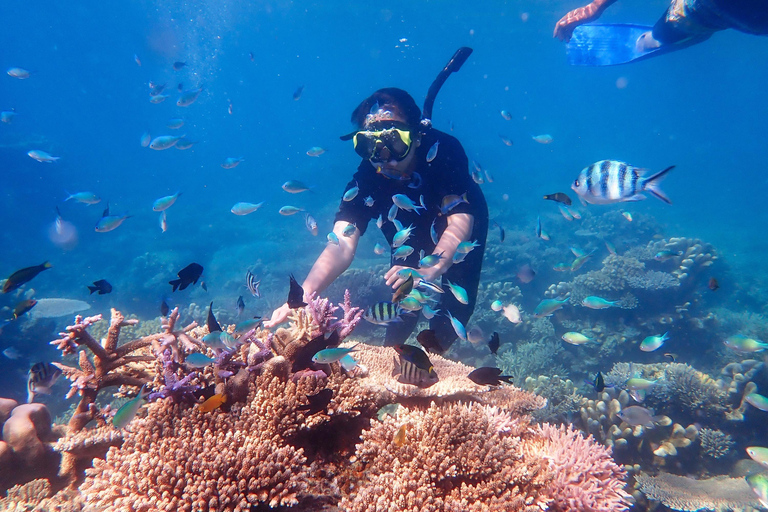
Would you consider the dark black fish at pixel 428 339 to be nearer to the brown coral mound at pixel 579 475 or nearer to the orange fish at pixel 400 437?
the orange fish at pixel 400 437

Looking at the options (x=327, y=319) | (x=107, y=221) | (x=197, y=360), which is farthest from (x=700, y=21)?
(x=107, y=221)

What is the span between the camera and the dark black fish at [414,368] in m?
2.48

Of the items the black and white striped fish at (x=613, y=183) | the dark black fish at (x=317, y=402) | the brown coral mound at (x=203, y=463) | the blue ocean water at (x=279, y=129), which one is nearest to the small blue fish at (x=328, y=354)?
the dark black fish at (x=317, y=402)

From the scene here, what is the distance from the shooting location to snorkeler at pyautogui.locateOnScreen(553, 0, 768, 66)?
3277 mm

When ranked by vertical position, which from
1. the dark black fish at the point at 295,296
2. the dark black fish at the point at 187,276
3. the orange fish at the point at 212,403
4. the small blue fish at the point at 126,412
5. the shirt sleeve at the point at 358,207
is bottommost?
the small blue fish at the point at 126,412

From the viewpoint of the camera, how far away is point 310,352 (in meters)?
2.68

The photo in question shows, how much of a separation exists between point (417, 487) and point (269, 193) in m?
54.6

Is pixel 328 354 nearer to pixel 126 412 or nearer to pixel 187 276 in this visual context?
pixel 126 412

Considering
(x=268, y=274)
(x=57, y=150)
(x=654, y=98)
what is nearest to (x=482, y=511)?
(x=268, y=274)

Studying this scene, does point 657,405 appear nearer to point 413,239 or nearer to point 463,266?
point 463,266

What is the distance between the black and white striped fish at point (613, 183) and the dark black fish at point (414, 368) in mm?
2068

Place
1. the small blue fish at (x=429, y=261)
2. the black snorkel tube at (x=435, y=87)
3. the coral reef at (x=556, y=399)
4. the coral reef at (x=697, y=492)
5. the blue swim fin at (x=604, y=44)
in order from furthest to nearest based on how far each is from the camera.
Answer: the coral reef at (x=556, y=399), the blue swim fin at (x=604, y=44), the black snorkel tube at (x=435, y=87), the coral reef at (x=697, y=492), the small blue fish at (x=429, y=261)

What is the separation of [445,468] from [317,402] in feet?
3.09

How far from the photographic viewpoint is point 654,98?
112 m
